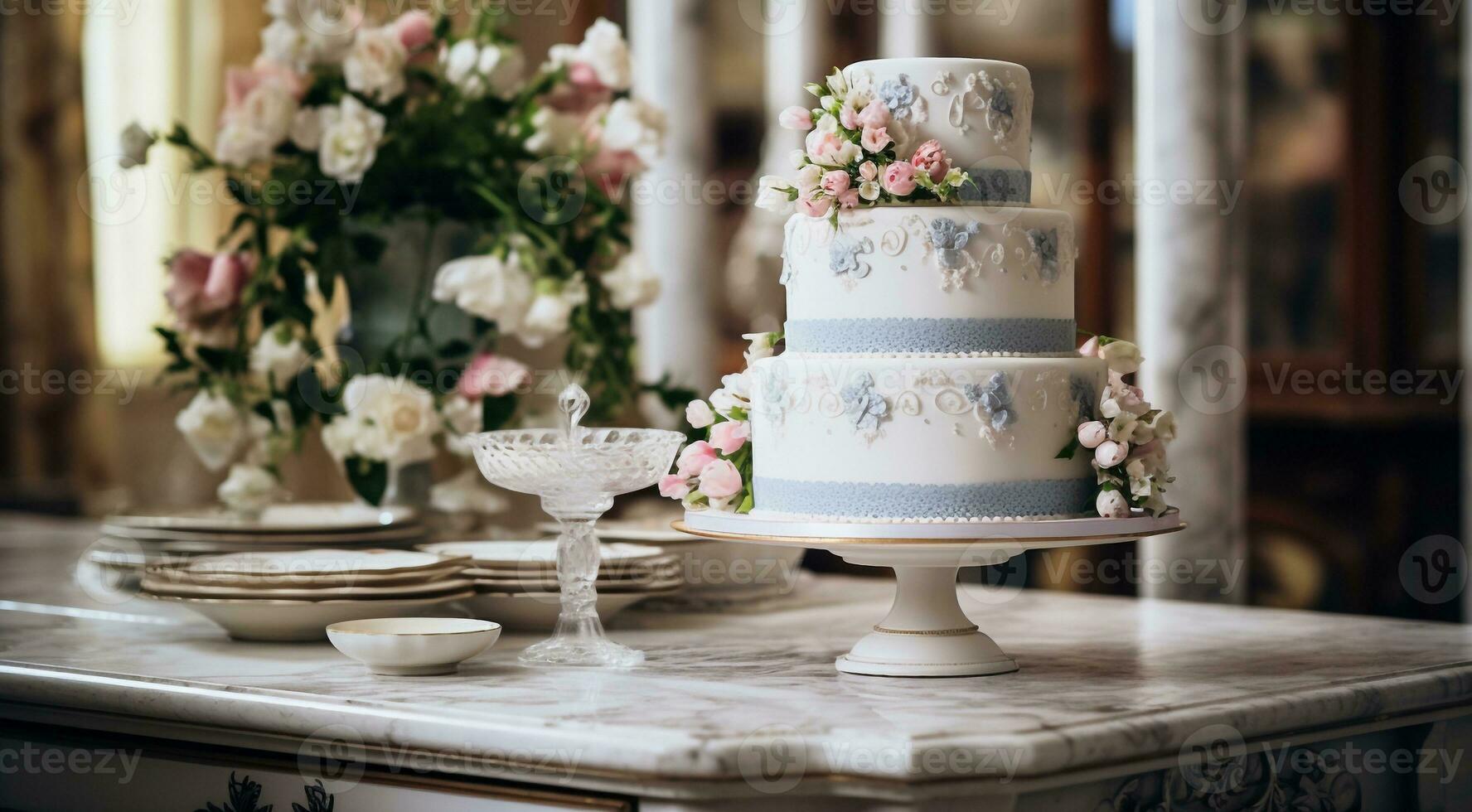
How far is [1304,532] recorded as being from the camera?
6086 mm

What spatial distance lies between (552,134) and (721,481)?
1.04m

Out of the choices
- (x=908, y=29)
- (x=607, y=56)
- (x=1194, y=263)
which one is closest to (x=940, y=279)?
(x=607, y=56)

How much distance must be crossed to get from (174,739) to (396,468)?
87 cm

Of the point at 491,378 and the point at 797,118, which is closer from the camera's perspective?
the point at 797,118

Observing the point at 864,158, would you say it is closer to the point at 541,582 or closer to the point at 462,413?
the point at 541,582

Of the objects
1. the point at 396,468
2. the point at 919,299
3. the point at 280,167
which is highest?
the point at 280,167

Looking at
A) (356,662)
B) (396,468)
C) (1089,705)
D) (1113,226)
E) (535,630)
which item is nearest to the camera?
(1089,705)

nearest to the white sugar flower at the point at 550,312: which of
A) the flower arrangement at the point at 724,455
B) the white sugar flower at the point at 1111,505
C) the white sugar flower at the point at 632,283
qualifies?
the white sugar flower at the point at 632,283

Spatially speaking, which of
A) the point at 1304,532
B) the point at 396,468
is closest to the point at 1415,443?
the point at 1304,532

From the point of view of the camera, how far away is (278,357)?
2.80 meters

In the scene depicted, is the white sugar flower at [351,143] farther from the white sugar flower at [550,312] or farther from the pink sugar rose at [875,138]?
the pink sugar rose at [875,138]

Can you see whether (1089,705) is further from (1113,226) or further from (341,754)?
(1113,226)

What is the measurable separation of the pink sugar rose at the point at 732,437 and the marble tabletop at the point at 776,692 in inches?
10.7

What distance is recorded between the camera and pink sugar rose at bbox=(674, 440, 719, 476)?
2123 mm
